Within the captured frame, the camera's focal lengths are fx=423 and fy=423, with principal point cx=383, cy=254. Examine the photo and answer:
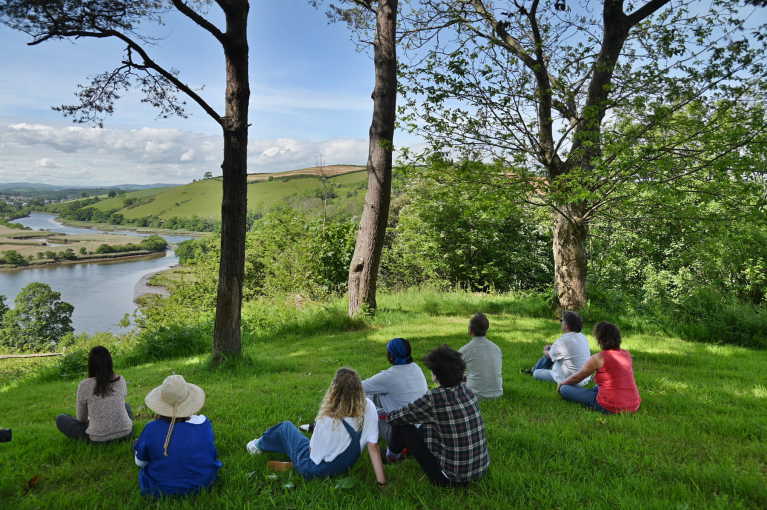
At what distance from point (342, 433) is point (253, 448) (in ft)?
3.58

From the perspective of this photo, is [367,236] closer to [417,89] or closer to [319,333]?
[319,333]

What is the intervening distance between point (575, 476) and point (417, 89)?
10138 millimetres

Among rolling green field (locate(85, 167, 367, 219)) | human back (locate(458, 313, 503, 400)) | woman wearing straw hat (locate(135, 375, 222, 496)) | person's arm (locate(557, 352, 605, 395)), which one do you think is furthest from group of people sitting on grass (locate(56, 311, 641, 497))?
rolling green field (locate(85, 167, 367, 219))

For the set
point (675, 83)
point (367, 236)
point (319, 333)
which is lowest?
point (319, 333)

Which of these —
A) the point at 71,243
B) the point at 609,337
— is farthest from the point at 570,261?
the point at 71,243

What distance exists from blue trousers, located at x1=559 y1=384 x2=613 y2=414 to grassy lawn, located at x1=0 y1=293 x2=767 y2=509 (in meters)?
0.14

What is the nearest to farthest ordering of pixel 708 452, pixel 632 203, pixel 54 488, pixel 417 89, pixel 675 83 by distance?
pixel 54 488, pixel 708 452, pixel 675 83, pixel 632 203, pixel 417 89

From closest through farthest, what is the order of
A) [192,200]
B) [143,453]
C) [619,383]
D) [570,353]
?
[143,453]
[619,383]
[570,353]
[192,200]

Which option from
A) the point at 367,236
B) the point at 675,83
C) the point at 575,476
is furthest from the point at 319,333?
the point at 675,83

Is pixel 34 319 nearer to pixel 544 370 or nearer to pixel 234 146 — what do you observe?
pixel 234 146

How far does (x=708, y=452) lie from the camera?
368 centimetres

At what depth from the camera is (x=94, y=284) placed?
215ft

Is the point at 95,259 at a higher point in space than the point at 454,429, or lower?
lower

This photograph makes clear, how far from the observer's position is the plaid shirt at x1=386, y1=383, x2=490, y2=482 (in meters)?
3.26
